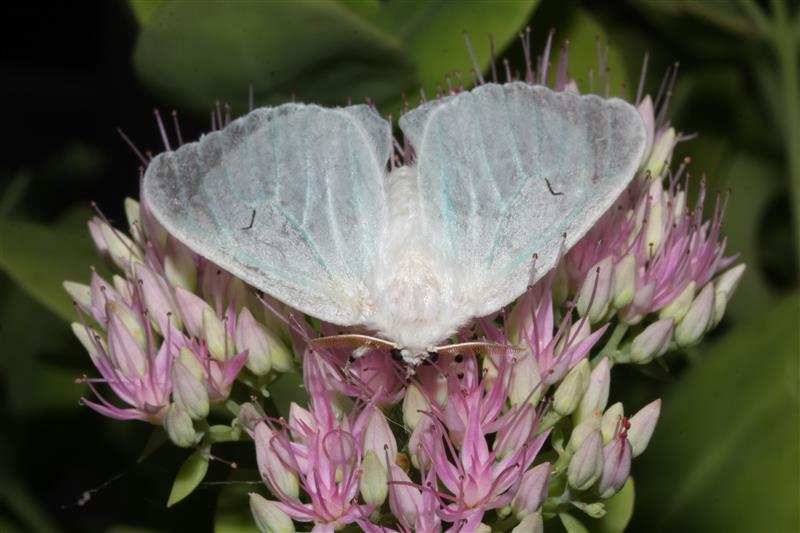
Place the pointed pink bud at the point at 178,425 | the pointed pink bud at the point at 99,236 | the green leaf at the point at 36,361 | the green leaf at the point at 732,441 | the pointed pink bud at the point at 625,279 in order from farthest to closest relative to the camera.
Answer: the green leaf at the point at 36,361 < the green leaf at the point at 732,441 < the pointed pink bud at the point at 99,236 < the pointed pink bud at the point at 625,279 < the pointed pink bud at the point at 178,425

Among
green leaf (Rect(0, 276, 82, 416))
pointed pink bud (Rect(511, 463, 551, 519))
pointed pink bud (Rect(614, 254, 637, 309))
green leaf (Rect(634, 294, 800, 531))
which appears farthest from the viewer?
green leaf (Rect(0, 276, 82, 416))

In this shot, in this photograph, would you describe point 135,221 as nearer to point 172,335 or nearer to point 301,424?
point 172,335

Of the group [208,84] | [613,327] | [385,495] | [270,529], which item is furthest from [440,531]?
[208,84]

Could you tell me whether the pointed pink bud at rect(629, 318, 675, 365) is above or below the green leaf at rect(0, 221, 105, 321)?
above

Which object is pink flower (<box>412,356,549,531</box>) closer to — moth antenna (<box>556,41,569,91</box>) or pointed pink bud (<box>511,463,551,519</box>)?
pointed pink bud (<box>511,463,551,519</box>)

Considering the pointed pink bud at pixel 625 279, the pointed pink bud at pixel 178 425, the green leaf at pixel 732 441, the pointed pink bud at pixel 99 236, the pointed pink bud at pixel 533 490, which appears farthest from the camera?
the green leaf at pixel 732 441

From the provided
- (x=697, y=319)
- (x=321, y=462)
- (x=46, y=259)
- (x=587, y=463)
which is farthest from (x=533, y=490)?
(x=46, y=259)

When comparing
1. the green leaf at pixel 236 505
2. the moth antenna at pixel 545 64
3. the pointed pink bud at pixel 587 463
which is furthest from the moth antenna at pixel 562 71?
the green leaf at pixel 236 505

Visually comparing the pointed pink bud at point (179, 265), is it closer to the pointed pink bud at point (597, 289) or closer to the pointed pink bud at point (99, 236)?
the pointed pink bud at point (99, 236)

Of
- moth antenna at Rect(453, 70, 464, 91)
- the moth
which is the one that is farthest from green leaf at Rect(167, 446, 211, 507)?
moth antenna at Rect(453, 70, 464, 91)
